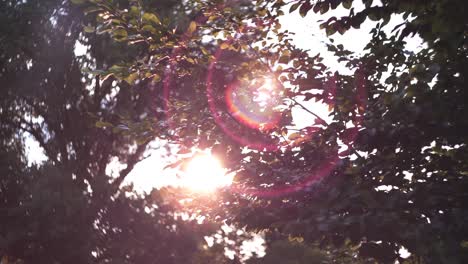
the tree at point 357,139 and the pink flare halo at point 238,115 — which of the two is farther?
the pink flare halo at point 238,115

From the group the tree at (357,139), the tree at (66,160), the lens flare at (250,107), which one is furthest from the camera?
the tree at (66,160)

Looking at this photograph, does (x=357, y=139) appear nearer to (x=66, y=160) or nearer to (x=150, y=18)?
(x=150, y=18)

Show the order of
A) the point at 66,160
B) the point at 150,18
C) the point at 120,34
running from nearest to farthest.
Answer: the point at 150,18 → the point at 120,34 → the point at 66,160

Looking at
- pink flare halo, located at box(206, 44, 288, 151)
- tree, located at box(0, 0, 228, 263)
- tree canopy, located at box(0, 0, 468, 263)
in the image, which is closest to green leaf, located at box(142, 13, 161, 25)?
tree canopy, located at box(0, 0, 468, 263)

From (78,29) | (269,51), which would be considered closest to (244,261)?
(78,29)

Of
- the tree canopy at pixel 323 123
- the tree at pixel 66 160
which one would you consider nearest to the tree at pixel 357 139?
the tree canopy at pixel 323 123

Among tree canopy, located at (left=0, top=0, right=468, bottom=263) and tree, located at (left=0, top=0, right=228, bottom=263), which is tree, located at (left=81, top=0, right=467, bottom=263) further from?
tree, located at (left=0, top=0, right=228, bottom=263)

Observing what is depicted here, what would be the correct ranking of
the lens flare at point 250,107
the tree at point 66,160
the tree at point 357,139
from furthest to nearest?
the tree at point 66,160 → the lens flare at point 250,107 → the tree at point 357,139

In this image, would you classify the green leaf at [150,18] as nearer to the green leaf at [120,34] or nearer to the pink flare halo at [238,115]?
the green leaf at [120,34]

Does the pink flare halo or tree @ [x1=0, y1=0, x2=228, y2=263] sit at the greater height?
tree @ [x1=0, y1=0, x2=228, y2=263]

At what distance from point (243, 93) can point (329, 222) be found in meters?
1.50

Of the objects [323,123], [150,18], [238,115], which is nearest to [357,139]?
[323,123]

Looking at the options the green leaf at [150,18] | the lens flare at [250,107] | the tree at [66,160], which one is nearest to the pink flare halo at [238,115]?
the lens flare at [250,107]

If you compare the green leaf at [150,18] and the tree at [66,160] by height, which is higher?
the tree at [66,160]
